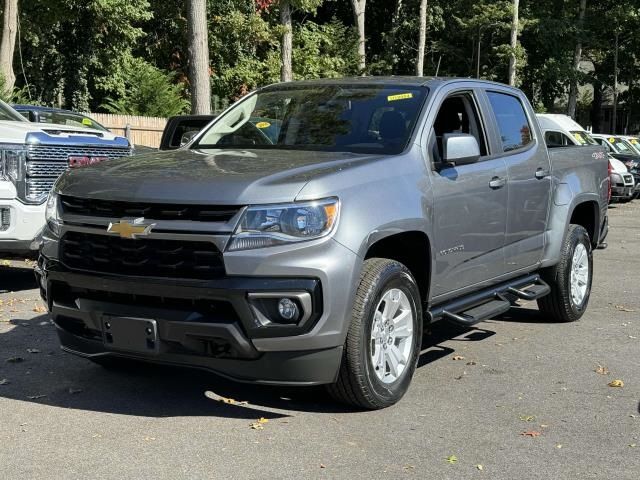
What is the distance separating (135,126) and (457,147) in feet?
68.5

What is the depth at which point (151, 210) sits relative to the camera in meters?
4.61

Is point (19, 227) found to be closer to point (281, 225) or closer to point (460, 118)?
point (460, 118)

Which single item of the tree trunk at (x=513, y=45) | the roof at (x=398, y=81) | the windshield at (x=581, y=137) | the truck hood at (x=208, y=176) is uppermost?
the tree trunk at (x=513, y=45)

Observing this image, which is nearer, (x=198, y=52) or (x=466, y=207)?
(x=466, y=207)

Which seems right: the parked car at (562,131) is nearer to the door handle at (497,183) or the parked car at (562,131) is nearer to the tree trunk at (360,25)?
the door handle at (497,183)

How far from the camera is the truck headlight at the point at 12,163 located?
7883mm

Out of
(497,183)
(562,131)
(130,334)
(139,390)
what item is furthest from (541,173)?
(562,131)

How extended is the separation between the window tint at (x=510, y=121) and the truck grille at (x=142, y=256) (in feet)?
9.57

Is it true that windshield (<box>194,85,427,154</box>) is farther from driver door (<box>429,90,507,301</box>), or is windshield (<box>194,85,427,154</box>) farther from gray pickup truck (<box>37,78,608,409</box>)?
driver door (<box>429,90,507,301</box>)

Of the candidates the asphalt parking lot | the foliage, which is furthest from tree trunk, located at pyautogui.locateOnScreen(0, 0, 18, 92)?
the asphalt parking lot

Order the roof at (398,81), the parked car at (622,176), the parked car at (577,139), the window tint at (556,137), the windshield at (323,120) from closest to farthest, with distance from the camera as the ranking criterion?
the windshield at (323,120) → the roof at (398,81) → the parked car at (577,139) → the window tint at (556,137) → the parked car at (622,176)

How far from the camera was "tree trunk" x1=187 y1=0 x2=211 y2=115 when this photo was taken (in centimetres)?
1542

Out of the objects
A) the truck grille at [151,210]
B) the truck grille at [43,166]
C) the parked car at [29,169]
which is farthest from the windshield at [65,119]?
the truck grille at [151,210]

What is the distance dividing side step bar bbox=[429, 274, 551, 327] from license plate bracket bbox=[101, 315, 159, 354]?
1.85 meters
